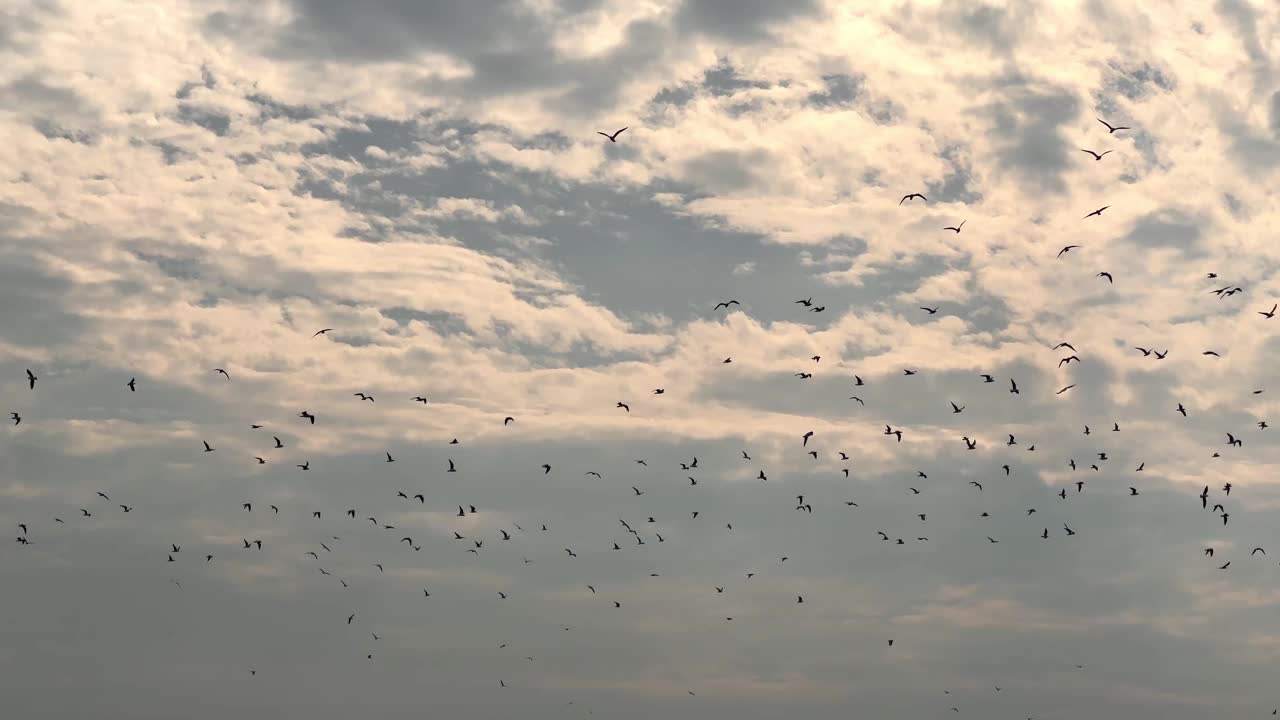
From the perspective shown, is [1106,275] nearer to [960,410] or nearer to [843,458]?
[960,410]

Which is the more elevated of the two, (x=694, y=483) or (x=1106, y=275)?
(x=1106, y=275)

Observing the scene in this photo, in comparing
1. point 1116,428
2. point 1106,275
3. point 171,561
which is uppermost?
point 1106,275

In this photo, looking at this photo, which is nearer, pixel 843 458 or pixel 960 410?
pixel 960 410

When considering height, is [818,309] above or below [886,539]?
above

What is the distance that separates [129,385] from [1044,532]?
94.5 m

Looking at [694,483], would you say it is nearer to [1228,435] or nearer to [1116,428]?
[1116,428]

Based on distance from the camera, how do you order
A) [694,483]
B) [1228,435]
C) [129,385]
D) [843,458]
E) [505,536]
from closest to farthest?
1. [129,385]
2. [1228,435]
3. [694,483]
4. [843,458]
5. [505,536]

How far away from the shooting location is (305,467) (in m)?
141

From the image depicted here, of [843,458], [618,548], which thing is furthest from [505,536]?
[843,458]

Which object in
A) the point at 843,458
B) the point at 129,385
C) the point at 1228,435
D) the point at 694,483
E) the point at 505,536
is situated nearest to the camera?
the point at 129,385

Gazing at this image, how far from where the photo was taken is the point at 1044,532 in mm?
144750

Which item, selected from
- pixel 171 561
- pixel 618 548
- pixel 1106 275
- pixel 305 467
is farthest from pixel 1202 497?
pixel 171 561

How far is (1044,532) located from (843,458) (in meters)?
23.0

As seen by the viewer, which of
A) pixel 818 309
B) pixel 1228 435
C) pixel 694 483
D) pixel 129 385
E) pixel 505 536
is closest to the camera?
pixel 129 385
